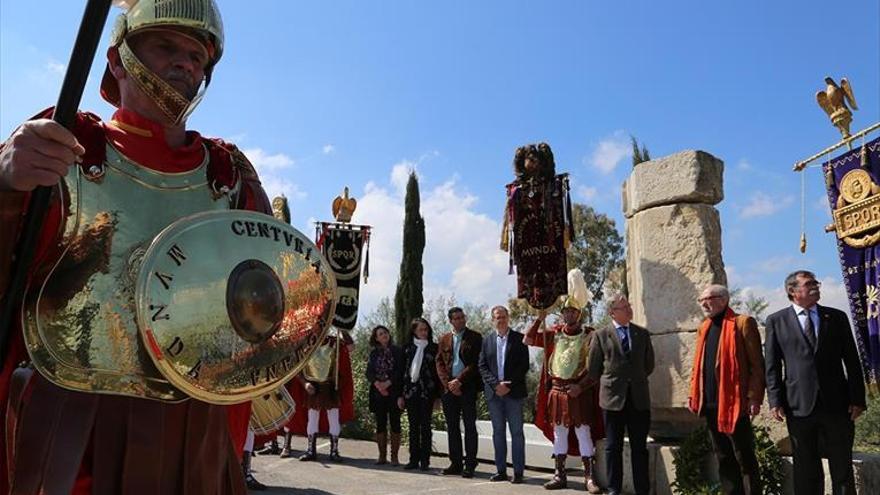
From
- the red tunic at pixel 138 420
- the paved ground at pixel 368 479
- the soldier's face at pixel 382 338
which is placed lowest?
the paved ground at pixel 368 479

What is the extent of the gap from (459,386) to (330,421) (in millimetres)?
2183

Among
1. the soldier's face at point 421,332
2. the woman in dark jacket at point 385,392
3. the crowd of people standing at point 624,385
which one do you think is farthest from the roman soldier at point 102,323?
the woman in dark jacket at point 385,392

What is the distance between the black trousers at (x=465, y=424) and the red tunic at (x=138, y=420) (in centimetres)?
661

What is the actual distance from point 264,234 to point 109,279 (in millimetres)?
325

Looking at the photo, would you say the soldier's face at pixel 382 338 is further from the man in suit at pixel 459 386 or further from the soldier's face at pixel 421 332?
the man in suit at pixel 459 386

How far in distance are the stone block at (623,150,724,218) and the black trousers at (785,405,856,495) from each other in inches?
86.5

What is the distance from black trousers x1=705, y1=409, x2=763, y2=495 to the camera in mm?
5319

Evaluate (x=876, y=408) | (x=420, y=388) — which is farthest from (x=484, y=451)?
(x=876, y=408)

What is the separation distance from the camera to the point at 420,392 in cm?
889

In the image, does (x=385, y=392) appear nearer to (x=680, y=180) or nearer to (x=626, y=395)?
(x=626, y=395)

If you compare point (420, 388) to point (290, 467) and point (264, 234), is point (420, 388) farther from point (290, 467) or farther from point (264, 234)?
point (264, 234)

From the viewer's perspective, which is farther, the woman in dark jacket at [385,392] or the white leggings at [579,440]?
the woman in dark jacket at [385,392]

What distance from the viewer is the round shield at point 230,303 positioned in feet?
4.51

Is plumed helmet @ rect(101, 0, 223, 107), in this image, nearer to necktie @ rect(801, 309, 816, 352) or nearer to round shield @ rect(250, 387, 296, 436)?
round shield @ rect(250, 387, 296, 436)
